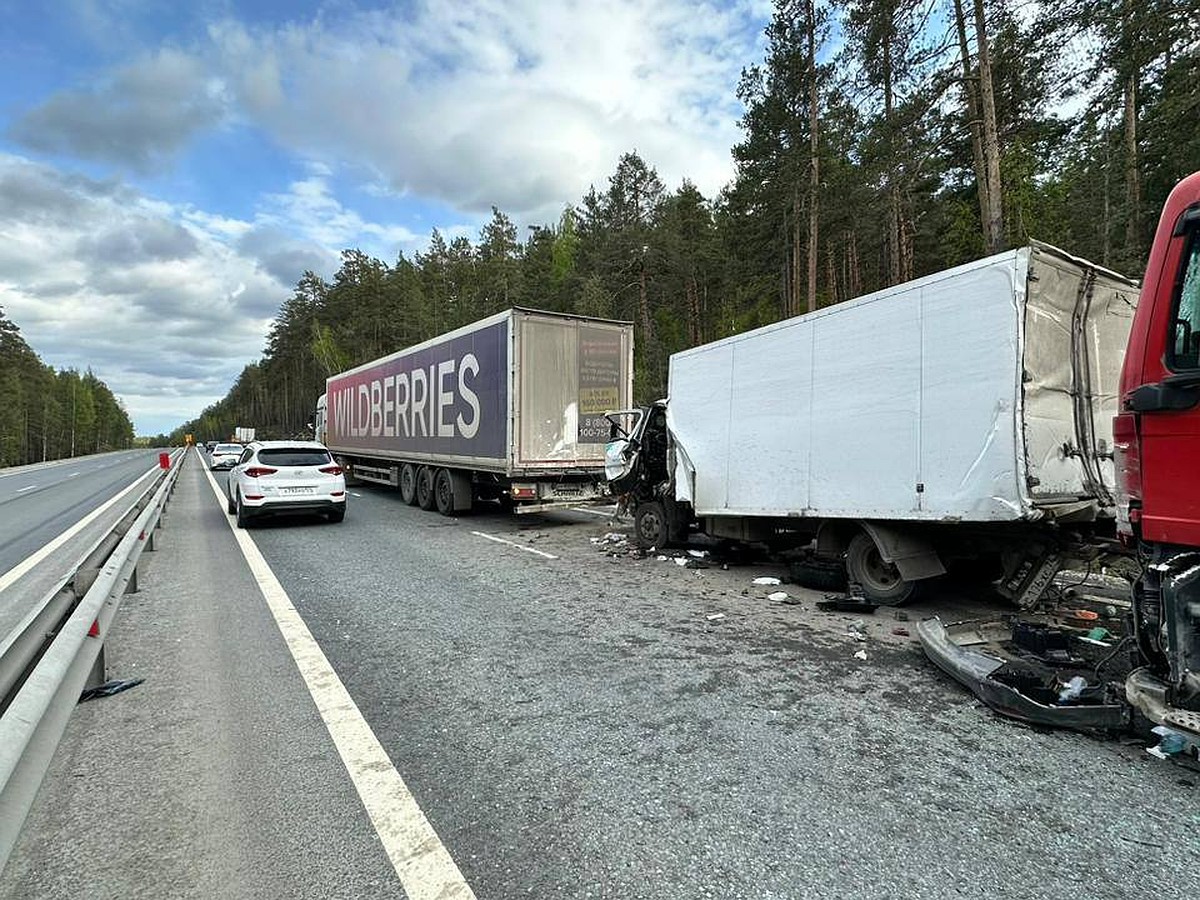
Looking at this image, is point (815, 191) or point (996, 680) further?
point (815, 191)

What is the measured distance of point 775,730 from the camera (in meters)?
3.54

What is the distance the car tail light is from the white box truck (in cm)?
158

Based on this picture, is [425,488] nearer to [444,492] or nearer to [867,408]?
[444,492]

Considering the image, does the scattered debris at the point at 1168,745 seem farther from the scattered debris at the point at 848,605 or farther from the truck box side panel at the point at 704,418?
the truck box side panel at the point at 704,418

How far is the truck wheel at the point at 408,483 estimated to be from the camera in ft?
51.0

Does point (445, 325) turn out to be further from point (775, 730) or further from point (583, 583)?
point (775, 730)

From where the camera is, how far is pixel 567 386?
38.8 feet

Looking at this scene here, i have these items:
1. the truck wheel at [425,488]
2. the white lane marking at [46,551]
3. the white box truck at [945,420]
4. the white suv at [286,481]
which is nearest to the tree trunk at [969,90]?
the white box truck at [945,420]

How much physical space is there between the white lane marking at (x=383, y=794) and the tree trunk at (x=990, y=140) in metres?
14.7

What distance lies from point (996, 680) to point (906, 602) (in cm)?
249

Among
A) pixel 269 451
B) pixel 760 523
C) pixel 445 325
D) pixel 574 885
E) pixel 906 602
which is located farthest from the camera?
pixel 445 325

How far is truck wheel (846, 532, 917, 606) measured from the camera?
6086 millimetres

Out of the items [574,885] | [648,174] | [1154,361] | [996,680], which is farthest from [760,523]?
[648,174]

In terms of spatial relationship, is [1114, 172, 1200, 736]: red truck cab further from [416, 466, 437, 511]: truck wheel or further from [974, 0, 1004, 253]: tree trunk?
[416, 466, 437, 511]: truck wheel
